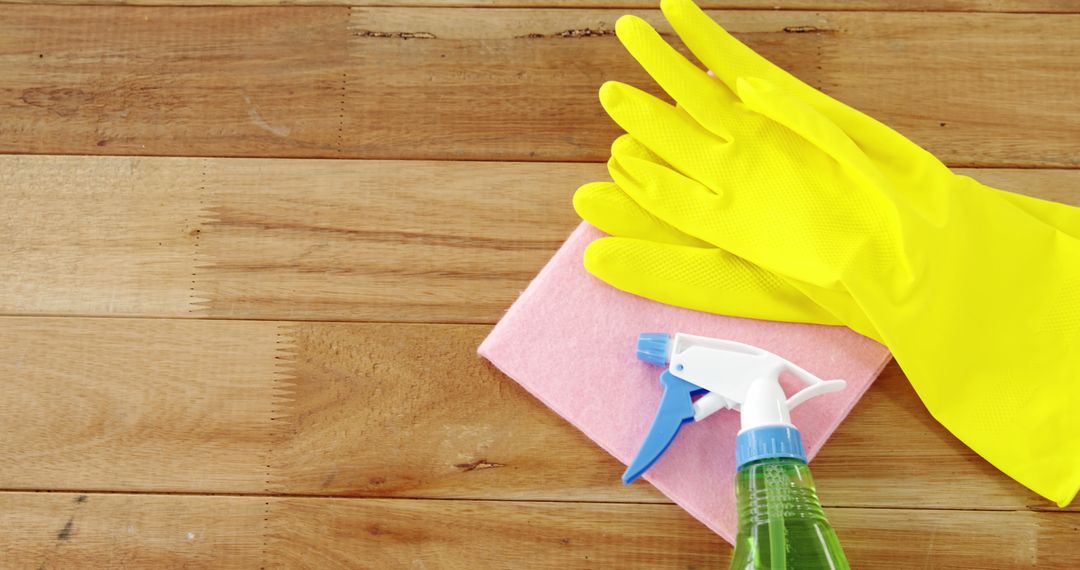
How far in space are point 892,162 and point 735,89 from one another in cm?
14

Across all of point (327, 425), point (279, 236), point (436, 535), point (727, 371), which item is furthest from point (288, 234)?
point (727, 371)

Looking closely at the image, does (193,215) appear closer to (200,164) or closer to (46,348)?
(200,164)

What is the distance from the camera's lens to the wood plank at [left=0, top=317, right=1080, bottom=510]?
0.67 m

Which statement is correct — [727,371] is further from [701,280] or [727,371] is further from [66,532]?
[66,532]

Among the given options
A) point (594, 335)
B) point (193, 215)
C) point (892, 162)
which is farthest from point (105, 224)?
point (892, 162)

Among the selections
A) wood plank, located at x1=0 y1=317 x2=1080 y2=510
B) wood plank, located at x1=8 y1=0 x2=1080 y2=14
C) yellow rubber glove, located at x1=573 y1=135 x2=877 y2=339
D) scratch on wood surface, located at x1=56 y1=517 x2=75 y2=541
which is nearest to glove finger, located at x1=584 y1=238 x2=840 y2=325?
yellow rubber glove, located at x1=573 y1=135 x2=877 y2=339

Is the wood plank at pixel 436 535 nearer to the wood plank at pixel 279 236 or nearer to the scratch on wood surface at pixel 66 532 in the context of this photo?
the scratch on wood surface at pixel 66 532

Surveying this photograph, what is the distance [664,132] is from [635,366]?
0.62ft

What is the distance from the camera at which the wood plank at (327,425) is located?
666 millimetres

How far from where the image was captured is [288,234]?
2.34 ft

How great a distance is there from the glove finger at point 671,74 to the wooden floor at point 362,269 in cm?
7

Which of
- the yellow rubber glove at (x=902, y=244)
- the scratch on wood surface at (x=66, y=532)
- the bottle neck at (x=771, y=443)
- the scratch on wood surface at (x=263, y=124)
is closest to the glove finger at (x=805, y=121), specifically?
the yellow rubber glove at (x=902, y=244)

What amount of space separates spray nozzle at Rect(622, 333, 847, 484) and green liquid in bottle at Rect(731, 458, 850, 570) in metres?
0.04

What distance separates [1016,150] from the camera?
71cm
